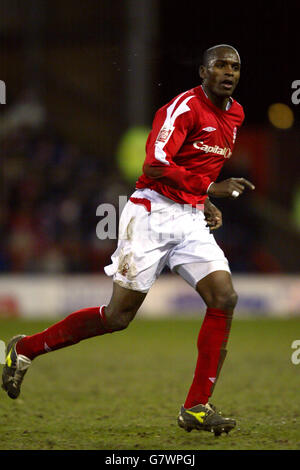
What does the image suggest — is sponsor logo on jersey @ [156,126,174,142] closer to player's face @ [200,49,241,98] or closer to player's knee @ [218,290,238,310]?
player's face @ [200,49,241,98]

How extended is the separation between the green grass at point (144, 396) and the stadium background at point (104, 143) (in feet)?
8.81

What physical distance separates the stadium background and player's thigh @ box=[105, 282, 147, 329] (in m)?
6.41

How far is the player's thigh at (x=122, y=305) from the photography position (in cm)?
502

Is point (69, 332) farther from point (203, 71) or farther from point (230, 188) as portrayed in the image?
point (203, 71)

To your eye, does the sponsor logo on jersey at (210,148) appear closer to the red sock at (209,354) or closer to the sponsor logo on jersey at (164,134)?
the sponsor logo on jersey at (164,134)

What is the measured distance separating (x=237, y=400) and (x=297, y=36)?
38.5 feet

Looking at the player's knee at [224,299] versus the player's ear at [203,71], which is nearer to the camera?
the player's knee at [224,299]

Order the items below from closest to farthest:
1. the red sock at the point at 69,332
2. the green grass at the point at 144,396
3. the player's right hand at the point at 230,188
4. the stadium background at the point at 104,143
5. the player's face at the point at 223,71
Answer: the green grass at the point at 144,396
the player's right hand at the point at 230,188
the player's face at the point at 223,71
the red sock at the point at 69,332
the stadium background at the point at 104,143

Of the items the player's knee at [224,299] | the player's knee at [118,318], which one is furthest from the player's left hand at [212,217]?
the player's knee at [118,318]

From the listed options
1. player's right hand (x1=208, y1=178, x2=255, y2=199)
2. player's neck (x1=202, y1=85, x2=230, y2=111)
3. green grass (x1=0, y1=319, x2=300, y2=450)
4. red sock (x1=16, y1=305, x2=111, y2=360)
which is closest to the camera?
green grass (x1=0, y1=319, x2=300, y2=450)

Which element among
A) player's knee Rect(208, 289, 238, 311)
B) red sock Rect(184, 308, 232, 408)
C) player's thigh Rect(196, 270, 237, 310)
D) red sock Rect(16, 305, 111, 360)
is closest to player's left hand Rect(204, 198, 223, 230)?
player's thigh Rect(196, 270, 237, 310)

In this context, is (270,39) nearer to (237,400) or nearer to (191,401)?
(237,400)

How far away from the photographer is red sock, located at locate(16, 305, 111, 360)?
16.9 feet

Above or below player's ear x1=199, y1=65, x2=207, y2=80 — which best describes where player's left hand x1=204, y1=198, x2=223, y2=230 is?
below
